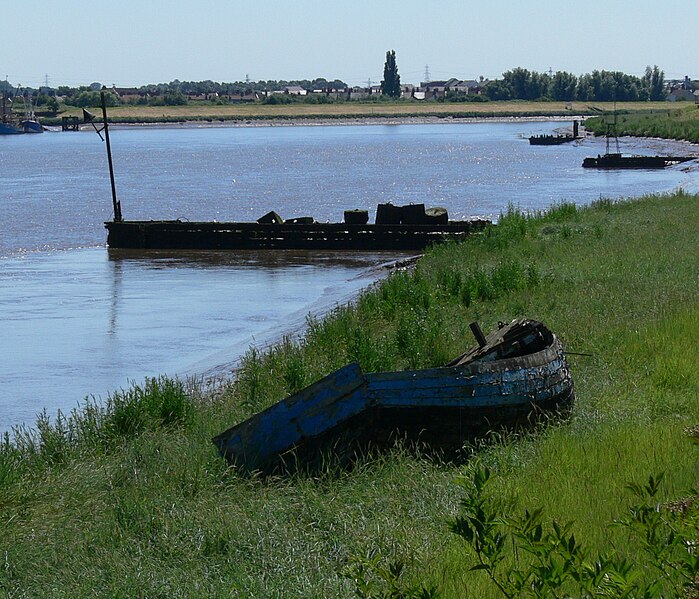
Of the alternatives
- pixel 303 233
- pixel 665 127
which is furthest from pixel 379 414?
pixel 665 127

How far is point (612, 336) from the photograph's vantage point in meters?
12.4

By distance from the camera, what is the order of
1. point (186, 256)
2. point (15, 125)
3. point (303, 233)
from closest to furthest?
point (186, 256)
point (303, 233)
point (15, 125)

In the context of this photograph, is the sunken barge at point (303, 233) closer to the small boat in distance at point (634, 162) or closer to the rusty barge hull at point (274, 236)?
the rusty barge hull at point (274, 236)

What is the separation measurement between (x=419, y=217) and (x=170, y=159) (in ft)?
240

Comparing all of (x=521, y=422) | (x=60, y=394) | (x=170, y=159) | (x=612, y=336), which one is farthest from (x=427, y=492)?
(x=170, y=159)

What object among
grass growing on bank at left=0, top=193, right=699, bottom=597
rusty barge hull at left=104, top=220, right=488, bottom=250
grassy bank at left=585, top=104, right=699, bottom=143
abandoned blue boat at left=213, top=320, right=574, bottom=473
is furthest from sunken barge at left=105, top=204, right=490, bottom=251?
grassy bank at left=585, top=104, right=699, bottom=143

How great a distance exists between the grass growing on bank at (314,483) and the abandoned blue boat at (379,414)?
27cm

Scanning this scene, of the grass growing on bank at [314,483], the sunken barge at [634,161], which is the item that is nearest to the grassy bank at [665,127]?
the sunken barge at [634,161]

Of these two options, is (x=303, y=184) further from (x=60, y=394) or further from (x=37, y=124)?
(x=37, y=124)

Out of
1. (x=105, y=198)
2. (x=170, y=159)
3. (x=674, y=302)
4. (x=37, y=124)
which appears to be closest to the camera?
(x=674, y=302)

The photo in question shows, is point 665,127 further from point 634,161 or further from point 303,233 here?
point 303,233

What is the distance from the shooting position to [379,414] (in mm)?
8922

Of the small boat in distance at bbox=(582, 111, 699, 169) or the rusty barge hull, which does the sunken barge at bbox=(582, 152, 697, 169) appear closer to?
the small boat in distance at bbox=(582, 111, 699, 169)

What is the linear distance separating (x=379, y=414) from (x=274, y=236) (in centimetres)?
2661
